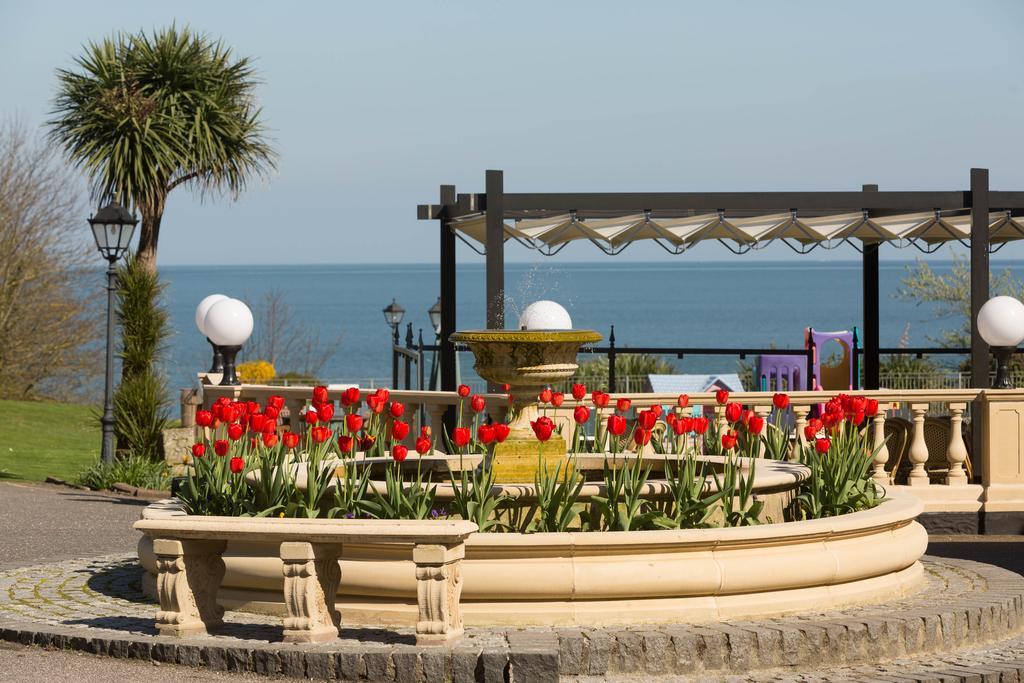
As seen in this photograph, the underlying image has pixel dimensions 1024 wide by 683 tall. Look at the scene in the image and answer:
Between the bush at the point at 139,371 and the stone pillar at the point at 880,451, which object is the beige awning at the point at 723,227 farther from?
the bush at the point at 139,371

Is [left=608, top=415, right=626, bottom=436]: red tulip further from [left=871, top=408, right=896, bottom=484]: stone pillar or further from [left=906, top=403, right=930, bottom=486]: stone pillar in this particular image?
[left=906, top=403, right=930, bottom=486]: stone pillar

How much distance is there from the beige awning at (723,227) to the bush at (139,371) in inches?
220

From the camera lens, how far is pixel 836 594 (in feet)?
23.2

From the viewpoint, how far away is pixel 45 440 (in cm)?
2133

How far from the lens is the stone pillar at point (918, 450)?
1152cm

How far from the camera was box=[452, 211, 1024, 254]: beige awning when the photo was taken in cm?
1273

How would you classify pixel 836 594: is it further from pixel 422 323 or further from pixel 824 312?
pixel 824 312

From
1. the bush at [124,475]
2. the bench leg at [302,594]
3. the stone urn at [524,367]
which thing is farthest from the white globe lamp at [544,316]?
the bush at [124,475]

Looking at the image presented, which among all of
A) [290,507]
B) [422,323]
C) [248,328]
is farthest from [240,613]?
[422,323]

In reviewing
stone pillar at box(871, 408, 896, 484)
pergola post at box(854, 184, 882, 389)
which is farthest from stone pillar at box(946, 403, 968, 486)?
pergola post at box(854, 184, 882, 389)

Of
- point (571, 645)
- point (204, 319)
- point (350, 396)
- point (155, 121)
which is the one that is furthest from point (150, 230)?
point (571, 645)

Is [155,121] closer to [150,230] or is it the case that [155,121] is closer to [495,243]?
[150,230]

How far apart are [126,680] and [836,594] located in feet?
11.7

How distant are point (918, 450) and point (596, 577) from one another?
5.95m
